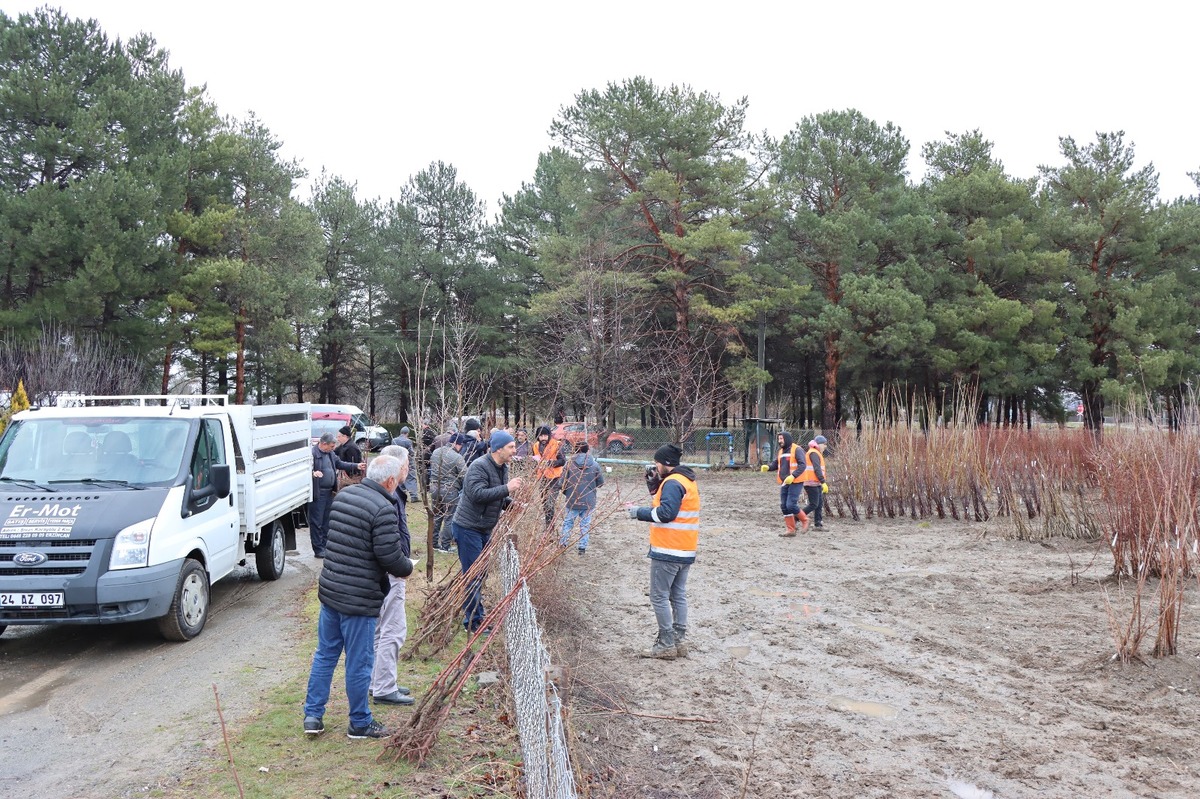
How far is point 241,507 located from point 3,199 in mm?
20150

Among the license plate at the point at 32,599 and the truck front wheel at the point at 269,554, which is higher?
the license plate at the point at 32,599

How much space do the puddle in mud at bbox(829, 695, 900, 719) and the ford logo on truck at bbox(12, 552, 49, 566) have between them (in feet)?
19.1

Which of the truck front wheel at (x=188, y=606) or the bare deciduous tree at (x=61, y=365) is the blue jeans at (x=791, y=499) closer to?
the truck front wheel at (x=188, y=606)

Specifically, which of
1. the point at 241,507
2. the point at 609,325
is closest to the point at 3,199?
the point at 609,325

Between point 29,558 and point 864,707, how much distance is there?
20.1 feet

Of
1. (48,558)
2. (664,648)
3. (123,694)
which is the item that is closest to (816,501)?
(664,648)

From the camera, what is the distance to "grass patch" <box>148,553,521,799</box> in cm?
446

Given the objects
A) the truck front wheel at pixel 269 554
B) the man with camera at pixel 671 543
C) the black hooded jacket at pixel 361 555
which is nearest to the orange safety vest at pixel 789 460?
the man with camera at pixel 671 543

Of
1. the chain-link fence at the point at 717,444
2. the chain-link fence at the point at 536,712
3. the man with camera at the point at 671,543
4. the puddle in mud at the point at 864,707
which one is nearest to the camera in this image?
the chain-link fence at the point at 536,712

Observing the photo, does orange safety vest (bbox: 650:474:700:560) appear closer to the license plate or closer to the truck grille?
the truck grille

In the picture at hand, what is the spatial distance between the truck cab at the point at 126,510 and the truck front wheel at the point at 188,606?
11mm

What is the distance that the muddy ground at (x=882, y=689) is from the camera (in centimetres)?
505

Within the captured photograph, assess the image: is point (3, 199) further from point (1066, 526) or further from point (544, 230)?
point (1066, 526)

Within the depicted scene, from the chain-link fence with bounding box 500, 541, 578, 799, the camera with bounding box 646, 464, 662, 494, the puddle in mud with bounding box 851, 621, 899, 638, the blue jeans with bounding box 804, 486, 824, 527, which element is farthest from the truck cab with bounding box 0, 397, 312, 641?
the blue jeans with bounding box 804, 486, 824, 527
